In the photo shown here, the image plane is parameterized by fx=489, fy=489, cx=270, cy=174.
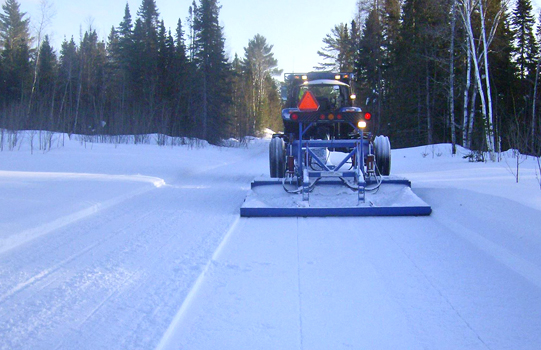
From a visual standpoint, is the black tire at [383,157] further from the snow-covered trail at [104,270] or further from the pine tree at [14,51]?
the pine tree at [14,51]

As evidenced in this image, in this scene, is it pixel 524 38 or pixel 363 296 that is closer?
pixel 363 296

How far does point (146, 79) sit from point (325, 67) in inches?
836

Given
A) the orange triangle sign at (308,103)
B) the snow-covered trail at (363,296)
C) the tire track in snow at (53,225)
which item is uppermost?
the orange triangle sign at (308,103)

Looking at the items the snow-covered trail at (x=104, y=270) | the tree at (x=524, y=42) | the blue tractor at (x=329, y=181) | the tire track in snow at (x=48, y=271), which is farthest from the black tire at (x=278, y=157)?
the tree at (x=524, y=42)

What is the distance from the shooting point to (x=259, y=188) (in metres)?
9.26

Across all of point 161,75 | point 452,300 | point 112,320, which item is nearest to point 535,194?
point 452,300

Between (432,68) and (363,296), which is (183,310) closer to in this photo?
(363,296)

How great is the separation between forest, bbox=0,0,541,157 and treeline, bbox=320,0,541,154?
111 millimetres

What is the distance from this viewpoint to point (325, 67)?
58.0 meters

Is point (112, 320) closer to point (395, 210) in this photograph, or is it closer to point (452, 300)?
point (452, 300)

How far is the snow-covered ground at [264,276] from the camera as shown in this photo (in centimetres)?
346

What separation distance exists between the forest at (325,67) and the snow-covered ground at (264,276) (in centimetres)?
1323

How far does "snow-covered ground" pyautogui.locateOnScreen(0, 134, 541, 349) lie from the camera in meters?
3.46

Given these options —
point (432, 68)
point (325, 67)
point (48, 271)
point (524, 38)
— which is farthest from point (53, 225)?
point (325, 67)
